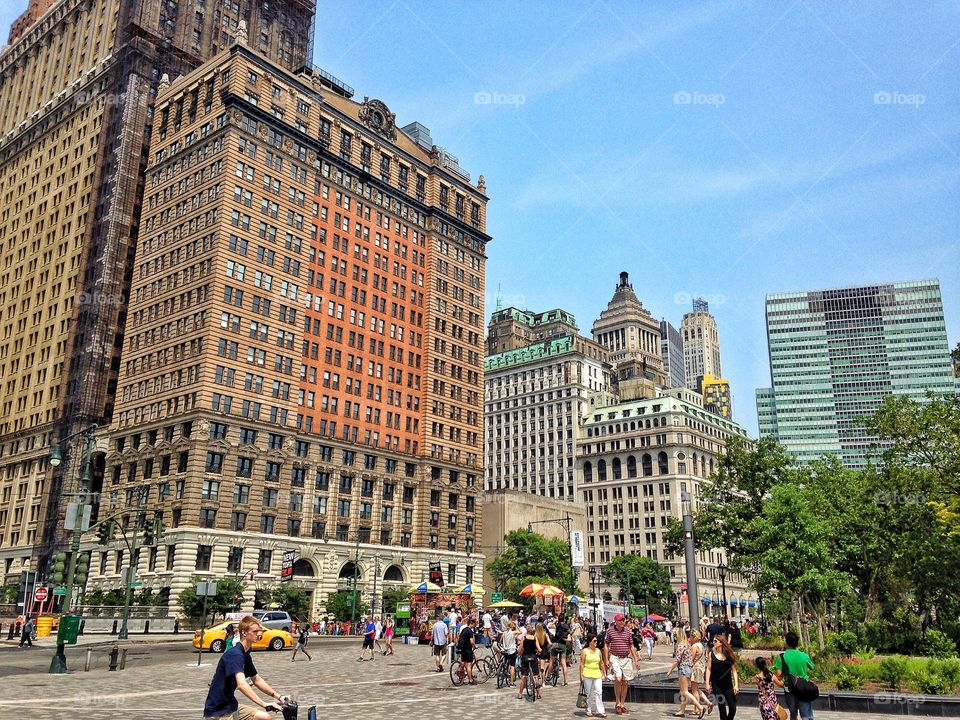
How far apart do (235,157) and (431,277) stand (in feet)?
99.3

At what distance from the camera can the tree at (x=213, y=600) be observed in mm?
68938

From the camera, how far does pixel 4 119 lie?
430 feet

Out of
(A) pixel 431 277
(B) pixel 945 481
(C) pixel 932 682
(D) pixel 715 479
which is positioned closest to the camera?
(C) pixel 932 682

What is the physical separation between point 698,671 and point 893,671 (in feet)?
19.8

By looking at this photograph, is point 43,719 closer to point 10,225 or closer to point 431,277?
point 431,277

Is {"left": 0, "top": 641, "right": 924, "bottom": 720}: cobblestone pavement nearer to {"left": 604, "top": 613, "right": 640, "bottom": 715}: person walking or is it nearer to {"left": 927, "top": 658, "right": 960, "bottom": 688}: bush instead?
{"left": 604, "top": 613, "right": 640, "bottom": 715}: person walking

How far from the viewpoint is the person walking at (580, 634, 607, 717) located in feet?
70.0

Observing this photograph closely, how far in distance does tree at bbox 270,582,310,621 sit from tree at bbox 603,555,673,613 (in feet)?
201

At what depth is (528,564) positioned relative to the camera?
105 metres

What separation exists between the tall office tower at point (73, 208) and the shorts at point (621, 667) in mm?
77829

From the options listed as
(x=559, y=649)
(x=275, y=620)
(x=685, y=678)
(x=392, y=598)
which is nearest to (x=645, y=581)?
(x=392, y=598)

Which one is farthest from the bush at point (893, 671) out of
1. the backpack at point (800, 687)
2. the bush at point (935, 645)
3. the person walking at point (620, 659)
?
the bush at point (935, 645)

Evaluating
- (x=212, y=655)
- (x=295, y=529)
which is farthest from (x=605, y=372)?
(x=212, y=655)

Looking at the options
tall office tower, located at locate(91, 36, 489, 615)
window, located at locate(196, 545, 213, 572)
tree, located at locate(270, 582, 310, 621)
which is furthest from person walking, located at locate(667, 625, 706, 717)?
window, located at locate(196, 545, 213, 572)
